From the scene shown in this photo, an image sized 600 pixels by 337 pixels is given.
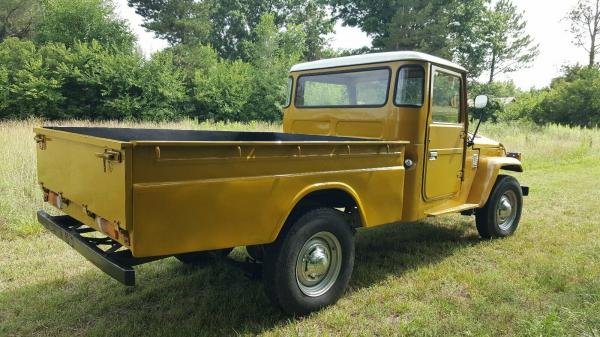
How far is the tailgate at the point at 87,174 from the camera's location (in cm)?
238

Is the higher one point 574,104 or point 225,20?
point 225,20

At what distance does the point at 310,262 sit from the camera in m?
3.33

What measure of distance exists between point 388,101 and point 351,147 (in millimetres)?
1101

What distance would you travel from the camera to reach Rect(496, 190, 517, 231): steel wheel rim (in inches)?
218

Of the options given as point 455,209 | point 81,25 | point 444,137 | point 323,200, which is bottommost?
point 455,209

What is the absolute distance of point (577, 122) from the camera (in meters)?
27.2

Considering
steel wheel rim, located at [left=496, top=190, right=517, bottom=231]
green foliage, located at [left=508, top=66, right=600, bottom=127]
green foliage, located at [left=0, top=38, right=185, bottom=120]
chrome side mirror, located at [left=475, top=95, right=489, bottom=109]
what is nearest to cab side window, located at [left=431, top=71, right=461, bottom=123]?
chrome side mirror, located at [left=475, top=95, right=489, bottom=109]

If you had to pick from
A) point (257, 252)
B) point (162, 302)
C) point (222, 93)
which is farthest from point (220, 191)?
point (222, 93)

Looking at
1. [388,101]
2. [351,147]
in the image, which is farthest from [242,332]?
[388,101]

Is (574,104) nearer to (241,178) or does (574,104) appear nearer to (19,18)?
(241,178)

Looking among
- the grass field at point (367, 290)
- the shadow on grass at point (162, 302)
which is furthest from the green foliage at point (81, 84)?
the shadow on grass at point (162, 302)

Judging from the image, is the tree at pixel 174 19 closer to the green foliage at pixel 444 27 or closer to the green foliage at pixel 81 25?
the green foliage at pixel 81 25

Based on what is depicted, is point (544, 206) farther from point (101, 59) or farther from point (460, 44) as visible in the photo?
point (460, 44)

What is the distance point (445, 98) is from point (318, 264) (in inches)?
96.6
